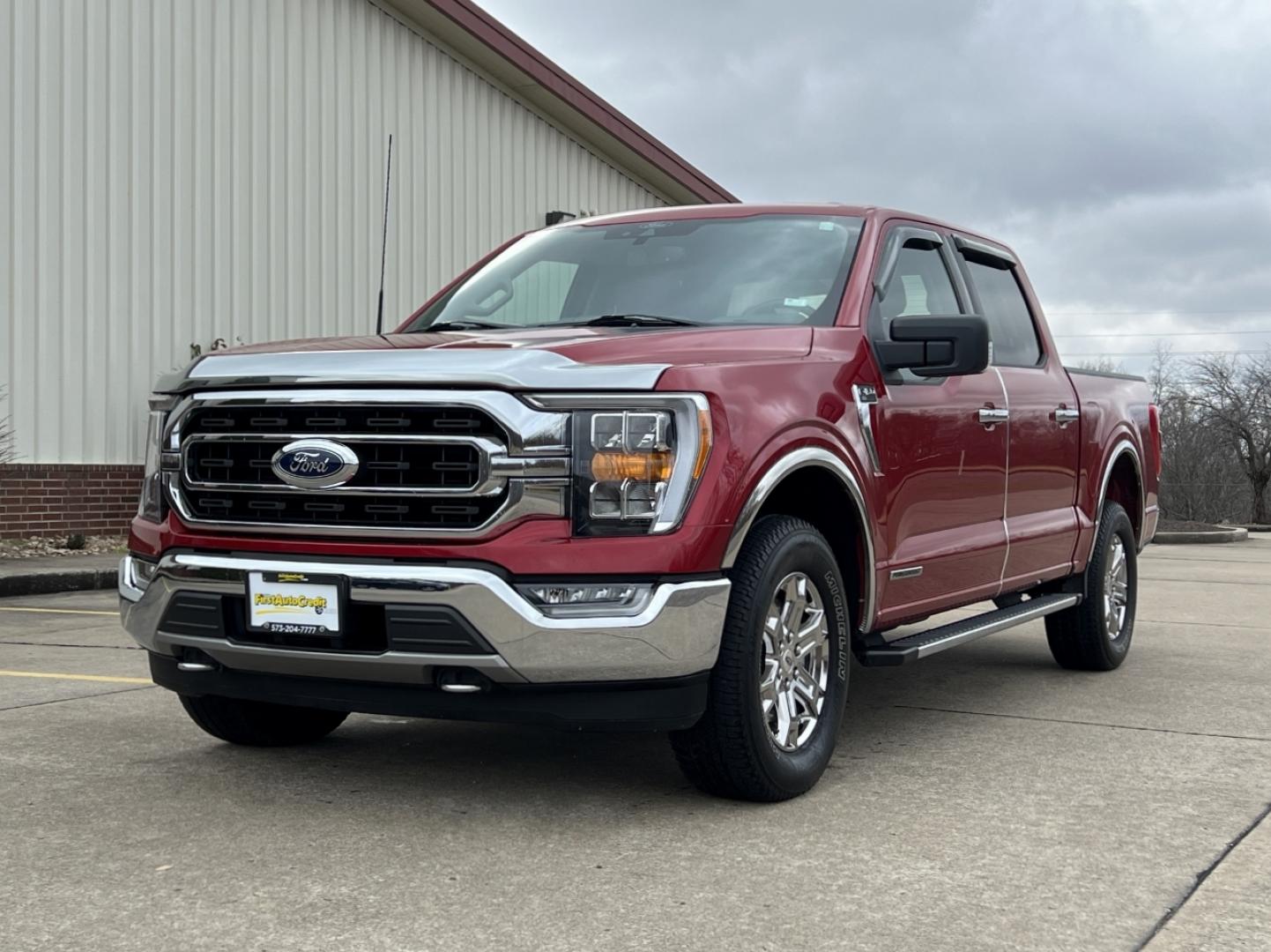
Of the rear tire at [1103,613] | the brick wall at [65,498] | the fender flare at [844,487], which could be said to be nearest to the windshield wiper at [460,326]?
the fender flare at [844,487]

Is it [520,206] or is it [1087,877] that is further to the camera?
[520,206]

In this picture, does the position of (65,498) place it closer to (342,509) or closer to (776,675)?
(342,509)

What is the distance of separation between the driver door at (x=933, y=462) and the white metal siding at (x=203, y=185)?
10.3m

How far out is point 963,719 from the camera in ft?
19.0

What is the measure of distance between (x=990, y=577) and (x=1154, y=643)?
2955 millimetres

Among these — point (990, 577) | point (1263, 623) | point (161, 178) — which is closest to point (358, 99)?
point (161, 178)

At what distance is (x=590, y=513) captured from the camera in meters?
3.90

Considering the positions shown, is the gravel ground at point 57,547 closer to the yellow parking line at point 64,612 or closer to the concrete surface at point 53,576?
the concrete surface at point 53,576

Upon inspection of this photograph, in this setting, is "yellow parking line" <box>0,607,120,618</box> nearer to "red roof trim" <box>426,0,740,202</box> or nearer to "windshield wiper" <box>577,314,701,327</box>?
"windshield wiper" <box>577,314,701,327</box>

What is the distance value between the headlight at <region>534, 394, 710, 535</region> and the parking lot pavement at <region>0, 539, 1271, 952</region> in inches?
33.3

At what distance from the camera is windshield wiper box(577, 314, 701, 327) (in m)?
4.88

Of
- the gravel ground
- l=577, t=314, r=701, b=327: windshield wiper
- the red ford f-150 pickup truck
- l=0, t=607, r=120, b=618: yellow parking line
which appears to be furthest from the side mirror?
the gravel ground

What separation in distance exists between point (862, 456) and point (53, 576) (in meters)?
8.48

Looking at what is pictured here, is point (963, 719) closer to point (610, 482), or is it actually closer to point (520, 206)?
point (610, 482)
